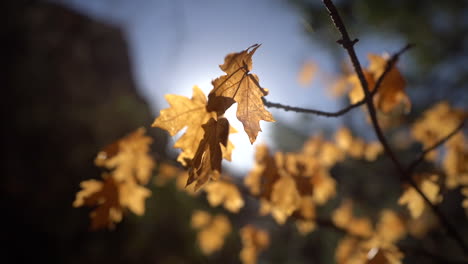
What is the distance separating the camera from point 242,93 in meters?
1.09

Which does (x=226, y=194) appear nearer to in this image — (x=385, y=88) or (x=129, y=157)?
(x=129, y=157)

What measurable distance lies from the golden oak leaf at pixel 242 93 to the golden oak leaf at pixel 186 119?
4.3 inches

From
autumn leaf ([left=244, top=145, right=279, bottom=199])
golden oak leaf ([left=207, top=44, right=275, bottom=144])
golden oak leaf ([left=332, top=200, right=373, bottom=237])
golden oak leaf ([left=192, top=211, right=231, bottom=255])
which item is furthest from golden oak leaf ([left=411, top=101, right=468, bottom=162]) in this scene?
golden oak leaf ([left=192, top=211, right=231, bottom=255])

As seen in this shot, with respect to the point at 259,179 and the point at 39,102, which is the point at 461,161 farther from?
the point at 39,102

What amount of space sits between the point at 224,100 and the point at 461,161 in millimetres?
2555

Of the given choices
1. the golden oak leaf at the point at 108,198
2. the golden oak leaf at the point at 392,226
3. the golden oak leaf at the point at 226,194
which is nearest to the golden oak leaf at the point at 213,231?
the golden oak leaf at the point at 226,194

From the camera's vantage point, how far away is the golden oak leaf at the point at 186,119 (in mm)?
1180

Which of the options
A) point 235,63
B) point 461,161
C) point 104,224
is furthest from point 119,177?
point 461,161

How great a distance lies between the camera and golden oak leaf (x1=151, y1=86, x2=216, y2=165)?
118 cm

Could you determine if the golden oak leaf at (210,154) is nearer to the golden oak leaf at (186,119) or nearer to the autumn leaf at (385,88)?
the golden oak leaf at (186,119)

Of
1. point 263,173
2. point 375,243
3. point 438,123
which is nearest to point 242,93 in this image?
point 263,173

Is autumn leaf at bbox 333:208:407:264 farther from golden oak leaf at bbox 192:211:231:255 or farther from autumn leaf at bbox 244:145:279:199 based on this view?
golden oak leaf at bbox 192:211:231:255

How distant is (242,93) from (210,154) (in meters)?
0.30

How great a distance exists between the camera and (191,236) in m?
6.45
